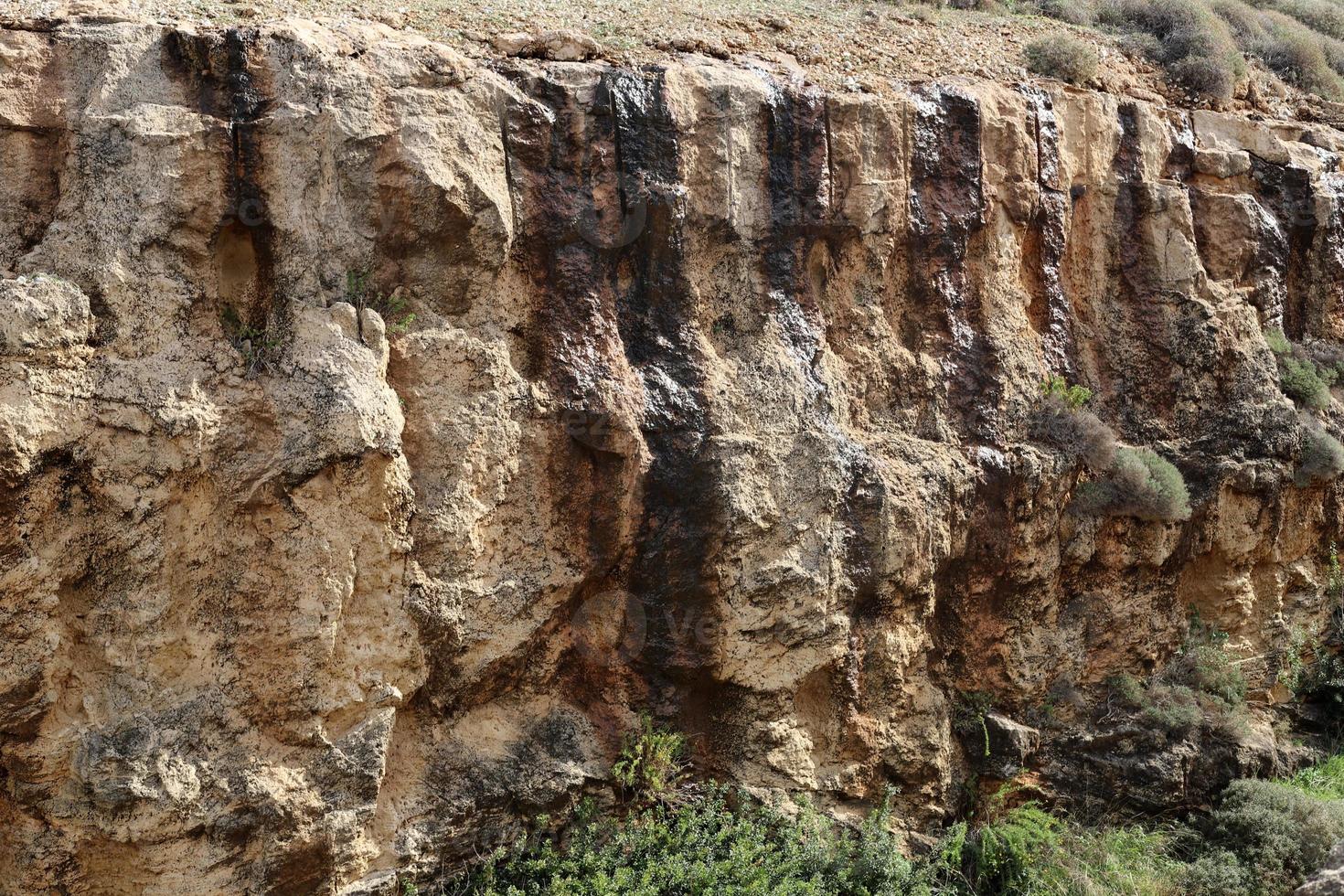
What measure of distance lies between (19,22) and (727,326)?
3.94m

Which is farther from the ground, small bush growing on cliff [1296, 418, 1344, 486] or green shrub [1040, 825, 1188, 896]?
small bush growing on cliff [1296, 418, 1344, 486]

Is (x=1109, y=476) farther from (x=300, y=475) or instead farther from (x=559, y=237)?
(x=300, y=475)

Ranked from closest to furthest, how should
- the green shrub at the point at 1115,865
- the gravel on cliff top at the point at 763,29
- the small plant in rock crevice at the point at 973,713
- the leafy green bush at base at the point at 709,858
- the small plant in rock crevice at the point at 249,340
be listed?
the small plant in rock crevice at the point at 249,340 → the leafy green bush at base at the point at 709,858 → the gravel on cliff top at the point at 763,29 → the green shrub at the point at 1115,865 → the small plant in rock crevice at the point at 973,713

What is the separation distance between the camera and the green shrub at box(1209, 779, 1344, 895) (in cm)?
720

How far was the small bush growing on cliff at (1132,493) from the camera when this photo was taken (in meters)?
7.73

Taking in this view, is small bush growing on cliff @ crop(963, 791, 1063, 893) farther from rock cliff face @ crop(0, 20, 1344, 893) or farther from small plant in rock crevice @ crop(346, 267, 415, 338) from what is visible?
small plant in rock crevice @ crop(346, 267, 415, 338)

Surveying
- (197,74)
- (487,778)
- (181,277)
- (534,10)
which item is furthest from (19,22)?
(487,778)

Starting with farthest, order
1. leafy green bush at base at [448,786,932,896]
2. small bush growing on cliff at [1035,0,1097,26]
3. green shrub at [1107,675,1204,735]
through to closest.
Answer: small bush growing on cliff at [1035,0,1097,26]
green shrub at [1107,675,1204,735]
leafy green bush at base at [448,786,932,896]

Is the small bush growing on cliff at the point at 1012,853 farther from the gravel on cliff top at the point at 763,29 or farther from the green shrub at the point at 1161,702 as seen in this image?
the gravel on cliff top at the point at 763,29

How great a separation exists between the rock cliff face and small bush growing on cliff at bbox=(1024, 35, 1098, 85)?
0.48m

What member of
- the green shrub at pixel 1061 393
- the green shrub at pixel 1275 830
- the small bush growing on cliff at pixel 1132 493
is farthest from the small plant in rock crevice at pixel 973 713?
the green shrub at pixel 1061 393

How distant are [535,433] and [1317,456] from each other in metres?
6.03

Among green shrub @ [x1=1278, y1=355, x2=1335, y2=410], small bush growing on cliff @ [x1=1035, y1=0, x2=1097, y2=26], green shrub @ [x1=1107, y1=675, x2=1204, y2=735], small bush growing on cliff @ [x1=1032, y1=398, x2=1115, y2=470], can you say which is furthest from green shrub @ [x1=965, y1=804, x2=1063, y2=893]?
small bush growing on cliff @ [x1=1035, y1=0, x2=1097, y2=26]

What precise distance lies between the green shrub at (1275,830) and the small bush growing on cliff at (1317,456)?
7.71 feet
